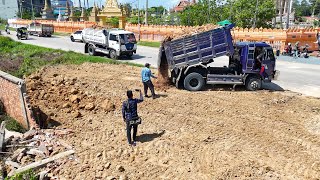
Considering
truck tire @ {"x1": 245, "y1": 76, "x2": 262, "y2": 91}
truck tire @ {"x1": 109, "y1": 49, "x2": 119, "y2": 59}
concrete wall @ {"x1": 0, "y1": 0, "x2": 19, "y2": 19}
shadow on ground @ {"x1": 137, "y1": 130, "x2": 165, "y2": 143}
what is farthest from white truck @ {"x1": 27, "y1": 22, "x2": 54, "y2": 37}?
concrete wall @ {"x1": 0, "y1": 0, "x2": 19, "y2": 19}

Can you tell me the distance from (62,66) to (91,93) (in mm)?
6812

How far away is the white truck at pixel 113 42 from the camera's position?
22.2 m

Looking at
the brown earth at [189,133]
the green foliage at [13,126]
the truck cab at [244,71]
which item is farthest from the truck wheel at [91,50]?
the green foliage at [13,126]

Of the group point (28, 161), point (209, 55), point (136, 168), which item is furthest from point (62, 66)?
point (136, 168)

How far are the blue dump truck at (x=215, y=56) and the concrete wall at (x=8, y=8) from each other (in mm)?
98690

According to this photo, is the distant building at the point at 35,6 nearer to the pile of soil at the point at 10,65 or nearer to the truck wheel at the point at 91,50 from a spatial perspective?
the truck wheel at the point at 91,50

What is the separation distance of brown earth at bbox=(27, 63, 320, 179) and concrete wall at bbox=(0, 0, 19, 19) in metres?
96.2

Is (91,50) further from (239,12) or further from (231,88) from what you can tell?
(239,12)

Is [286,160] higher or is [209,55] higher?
[209,55]

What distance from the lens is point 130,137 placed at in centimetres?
848

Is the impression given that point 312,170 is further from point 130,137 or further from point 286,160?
point 130,137

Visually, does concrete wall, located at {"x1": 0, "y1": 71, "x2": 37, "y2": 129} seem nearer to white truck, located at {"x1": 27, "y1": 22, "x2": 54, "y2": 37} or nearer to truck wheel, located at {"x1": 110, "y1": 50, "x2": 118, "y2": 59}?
truck wheel, located at {"x1": 110, "y1": 50, "x2": 118, "y2": 59}

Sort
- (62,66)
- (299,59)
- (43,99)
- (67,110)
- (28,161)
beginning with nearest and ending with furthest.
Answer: (28,161)
(67,110)
(43,99)
(62,66)
(299,59)

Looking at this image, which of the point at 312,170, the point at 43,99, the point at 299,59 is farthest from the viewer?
the point at 299,59
